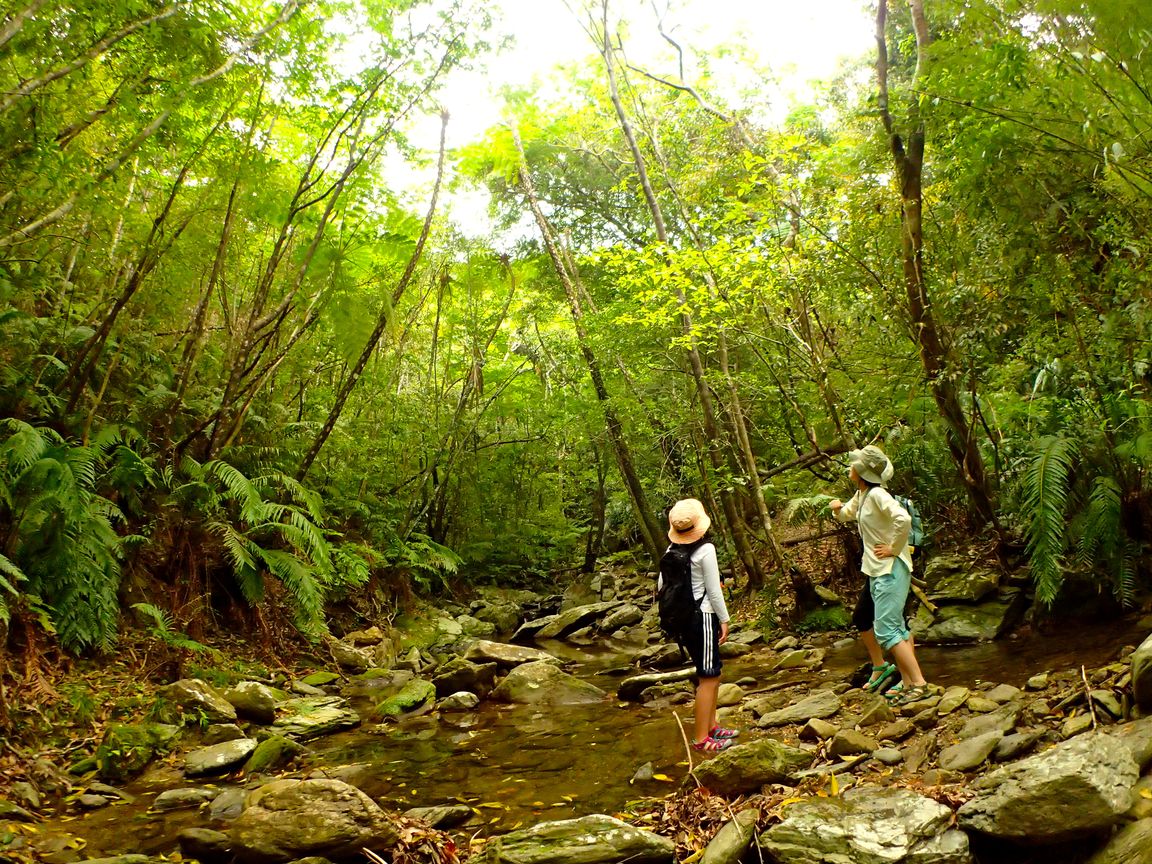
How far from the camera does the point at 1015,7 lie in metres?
4.32

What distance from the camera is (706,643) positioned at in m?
4.58

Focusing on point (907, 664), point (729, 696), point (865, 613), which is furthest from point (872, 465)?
point (729, 696)

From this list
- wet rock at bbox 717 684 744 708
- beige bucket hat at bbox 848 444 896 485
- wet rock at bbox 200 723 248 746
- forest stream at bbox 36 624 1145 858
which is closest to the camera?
forest stream at bbox 36 624 1145 858

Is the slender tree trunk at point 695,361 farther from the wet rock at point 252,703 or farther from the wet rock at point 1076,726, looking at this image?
the wet rock at point 1076,726

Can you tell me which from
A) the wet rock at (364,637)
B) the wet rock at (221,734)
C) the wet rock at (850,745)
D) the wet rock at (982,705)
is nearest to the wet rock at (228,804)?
the wet rock at (221,734)

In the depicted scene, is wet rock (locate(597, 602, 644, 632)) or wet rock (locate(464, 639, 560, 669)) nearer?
wet rock (locate(464, 639, 560, 669))

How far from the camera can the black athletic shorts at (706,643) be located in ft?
14.9

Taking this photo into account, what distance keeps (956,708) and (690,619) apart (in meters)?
1.69

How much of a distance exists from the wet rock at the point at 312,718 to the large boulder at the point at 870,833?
15.0ft

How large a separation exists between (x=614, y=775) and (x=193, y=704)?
364 cm

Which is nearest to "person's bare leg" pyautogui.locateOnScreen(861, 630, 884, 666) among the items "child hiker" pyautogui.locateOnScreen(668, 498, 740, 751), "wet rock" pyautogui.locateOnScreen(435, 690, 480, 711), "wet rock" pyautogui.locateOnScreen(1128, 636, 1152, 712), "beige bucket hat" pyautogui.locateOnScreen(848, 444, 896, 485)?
"beige bucket hat" pyautogui.locateOnScreen(848, 444, 896, 485)

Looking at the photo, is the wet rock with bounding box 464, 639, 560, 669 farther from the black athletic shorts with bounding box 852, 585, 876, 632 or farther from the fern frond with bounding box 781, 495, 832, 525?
the black athletic shorts with bounding box 852, 585, 876, 632

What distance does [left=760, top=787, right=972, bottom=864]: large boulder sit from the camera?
2.66 m

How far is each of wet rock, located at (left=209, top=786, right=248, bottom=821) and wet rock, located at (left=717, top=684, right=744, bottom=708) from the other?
363 centimetres
